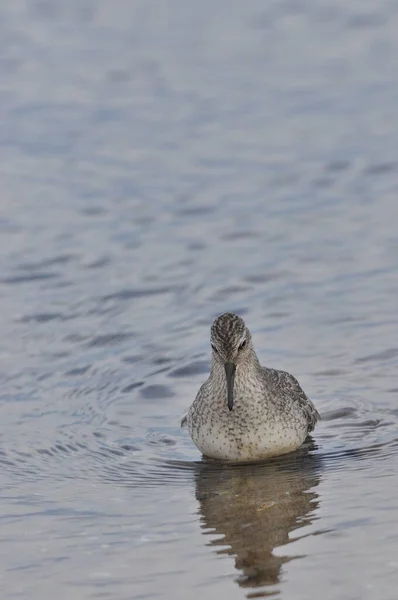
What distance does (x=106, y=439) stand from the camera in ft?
36.0

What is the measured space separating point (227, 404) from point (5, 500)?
6.42 feet

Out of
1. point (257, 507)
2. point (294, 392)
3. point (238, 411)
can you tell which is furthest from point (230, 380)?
point (257, 507)

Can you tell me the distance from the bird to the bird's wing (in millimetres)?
78

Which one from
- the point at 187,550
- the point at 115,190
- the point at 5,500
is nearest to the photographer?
the point at 187,550

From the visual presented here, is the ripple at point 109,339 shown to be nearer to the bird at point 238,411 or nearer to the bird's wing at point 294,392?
the bird's wing at point 294,392

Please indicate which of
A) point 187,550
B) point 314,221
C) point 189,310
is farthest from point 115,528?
point 314,221

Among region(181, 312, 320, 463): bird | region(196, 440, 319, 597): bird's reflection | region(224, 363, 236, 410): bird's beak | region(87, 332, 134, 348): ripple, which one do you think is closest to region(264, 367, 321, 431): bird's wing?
region(181, 312, 320, 463): bird

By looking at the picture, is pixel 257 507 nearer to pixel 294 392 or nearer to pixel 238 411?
pixel 238 411

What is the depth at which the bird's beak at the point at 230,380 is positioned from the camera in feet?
34.0

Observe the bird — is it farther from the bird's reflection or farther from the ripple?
the ripple

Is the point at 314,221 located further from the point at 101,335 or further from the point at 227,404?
the point at 227,404

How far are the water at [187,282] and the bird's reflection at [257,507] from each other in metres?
0.02

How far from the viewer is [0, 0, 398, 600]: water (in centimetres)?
850

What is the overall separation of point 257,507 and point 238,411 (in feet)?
4.40
